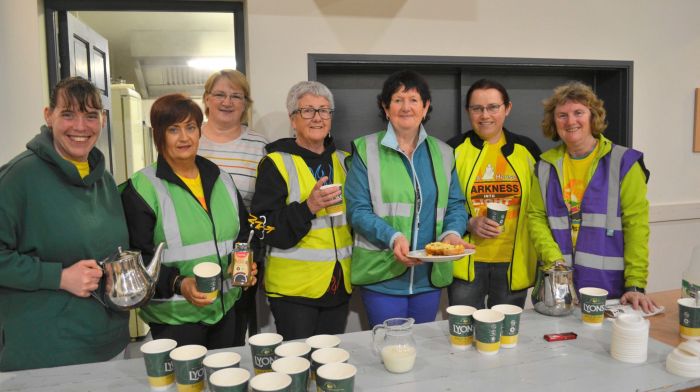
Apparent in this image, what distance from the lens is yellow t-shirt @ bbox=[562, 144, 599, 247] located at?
2.23 m

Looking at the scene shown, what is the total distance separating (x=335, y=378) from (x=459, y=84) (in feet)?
9.31

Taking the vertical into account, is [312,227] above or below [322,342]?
above

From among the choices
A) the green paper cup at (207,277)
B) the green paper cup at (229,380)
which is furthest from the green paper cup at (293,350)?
the green paper cup at (207,277)

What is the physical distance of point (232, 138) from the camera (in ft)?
8.35

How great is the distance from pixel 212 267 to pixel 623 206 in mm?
1702

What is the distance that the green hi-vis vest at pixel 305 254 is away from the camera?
219 centimetres

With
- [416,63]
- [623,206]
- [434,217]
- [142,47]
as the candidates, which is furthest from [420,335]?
[142,47]

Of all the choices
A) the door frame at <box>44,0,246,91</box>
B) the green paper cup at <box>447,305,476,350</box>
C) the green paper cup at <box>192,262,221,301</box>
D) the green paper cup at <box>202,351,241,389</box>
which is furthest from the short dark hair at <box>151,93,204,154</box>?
the door frame at <box>44,0,246,91</box>

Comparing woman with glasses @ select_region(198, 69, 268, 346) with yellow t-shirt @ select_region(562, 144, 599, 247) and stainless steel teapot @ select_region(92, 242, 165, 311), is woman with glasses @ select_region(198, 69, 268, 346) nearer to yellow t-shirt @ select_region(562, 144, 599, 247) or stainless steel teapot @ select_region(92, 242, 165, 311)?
stainless steel teapot @ select_region(92, 242, 165, 311)

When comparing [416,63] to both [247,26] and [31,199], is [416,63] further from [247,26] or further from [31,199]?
[31,199]

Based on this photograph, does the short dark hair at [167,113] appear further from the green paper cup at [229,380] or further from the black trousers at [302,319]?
the green paper cup at [229,380]

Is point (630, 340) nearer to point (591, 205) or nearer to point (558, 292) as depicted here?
point (558, 292)

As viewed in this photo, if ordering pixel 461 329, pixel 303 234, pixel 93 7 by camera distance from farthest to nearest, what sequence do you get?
1. pixel 93 7
2. pixel 303 234
3. pixel 461 329

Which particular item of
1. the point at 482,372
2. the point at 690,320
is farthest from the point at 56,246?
the point at 690,320
